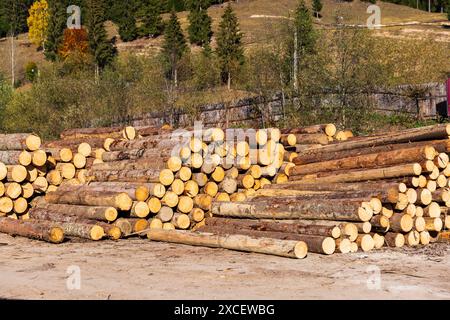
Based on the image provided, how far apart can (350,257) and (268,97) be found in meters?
18.5

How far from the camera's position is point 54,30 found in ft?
285

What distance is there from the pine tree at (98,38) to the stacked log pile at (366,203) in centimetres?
6693

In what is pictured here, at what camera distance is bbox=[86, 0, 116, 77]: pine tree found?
7594 centimetres

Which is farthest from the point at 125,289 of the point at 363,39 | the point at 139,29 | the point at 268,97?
the point at 139,29

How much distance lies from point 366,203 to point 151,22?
86534mm

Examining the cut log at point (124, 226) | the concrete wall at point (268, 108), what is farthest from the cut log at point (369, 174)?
the concrete wall at point (268, 108)

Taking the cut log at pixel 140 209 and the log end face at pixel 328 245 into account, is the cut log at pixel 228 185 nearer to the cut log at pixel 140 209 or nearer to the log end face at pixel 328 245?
the cut log at pixel 140 209

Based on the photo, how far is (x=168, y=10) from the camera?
11312 cm

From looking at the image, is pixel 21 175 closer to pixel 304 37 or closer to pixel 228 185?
pixel 228 185

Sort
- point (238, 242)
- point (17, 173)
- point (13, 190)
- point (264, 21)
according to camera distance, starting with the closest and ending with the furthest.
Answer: point (238, 242)
point (17, 173)
point (13, 190)
point (264, 21)

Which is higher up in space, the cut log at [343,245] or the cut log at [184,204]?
Result: the cut log at [184,204]

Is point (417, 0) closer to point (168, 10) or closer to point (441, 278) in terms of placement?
point (168, 10)

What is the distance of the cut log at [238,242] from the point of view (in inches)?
394

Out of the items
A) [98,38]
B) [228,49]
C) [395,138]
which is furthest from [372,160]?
[98,38]
